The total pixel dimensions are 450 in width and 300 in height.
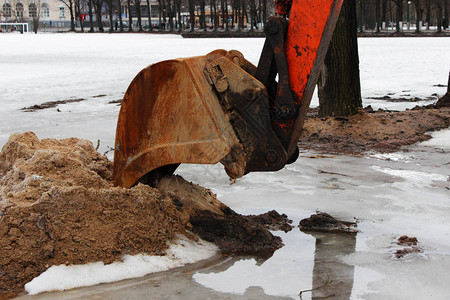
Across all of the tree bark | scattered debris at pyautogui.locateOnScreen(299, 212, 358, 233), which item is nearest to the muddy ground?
scattered debris at pyautogui.locateOnScreen(299, 212, 358, 233)

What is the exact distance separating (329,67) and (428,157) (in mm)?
2195

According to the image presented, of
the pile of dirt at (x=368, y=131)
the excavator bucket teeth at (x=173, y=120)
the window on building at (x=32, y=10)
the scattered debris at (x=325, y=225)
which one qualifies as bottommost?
the scattered debris at (x=325, y=225)

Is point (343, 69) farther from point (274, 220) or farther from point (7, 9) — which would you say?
point (7, 9)

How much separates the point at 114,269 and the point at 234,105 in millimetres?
1105

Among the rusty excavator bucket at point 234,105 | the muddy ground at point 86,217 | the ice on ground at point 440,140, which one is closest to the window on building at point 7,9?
the ice on ground at point 440,140

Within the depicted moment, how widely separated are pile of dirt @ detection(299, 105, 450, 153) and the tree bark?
20 centimetres

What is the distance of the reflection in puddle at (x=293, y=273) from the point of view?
304 cm

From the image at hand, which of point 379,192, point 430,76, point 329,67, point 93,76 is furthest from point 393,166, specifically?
point 93,76

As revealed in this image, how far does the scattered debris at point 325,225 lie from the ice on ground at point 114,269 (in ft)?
2.67

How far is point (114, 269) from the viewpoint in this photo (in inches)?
127

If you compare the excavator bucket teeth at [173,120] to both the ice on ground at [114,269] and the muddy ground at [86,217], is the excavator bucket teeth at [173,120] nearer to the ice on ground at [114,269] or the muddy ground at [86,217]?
the muddy ground at [86,217]

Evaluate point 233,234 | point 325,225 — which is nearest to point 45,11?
point 325,225

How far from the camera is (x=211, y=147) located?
344 cm

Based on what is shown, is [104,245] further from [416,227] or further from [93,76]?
[93,76]
